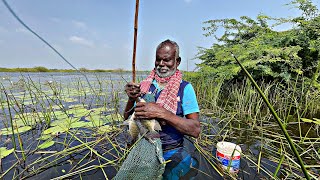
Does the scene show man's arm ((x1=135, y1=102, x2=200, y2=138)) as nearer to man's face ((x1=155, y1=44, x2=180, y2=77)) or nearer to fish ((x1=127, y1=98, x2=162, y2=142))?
fish ((x1=127, y1=98, x2=162, y2=142))

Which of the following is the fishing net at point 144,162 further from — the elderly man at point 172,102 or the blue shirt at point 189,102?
the blue shirt at point 189,102

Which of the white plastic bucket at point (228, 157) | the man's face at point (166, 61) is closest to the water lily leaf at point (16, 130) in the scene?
the man's face at point (166, 61)

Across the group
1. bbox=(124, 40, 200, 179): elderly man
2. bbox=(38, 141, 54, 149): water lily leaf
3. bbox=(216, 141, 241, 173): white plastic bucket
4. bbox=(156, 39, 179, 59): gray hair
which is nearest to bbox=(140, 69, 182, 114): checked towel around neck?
bbox=(124, 40, 200, 179): elderly man

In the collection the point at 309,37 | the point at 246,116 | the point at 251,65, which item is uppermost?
the point at 309,37

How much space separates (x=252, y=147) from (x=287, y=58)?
3386 mm

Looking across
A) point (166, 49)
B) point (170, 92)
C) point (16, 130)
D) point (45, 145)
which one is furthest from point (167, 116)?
point (16, 130)

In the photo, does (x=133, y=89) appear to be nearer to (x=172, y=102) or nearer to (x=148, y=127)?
(x=148, y=127)

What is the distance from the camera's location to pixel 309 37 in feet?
19.4

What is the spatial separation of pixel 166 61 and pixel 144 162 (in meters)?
1.19

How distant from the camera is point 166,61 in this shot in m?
2.48

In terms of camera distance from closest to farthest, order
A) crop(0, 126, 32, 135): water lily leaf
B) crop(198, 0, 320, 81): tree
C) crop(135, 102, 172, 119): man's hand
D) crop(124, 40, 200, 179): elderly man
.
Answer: crop(135, 102, 172, 119): man's hand
crop(124, 40, 200, 179): elderly man
crop(0, 126, 32, 135): water lily leaf
crop(198, 0, 320, 81): tree

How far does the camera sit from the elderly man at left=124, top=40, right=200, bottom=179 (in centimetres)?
232

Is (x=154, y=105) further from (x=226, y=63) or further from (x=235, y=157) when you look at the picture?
(x=226, y=63)

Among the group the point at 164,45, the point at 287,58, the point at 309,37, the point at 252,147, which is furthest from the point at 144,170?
the point at 309,37
